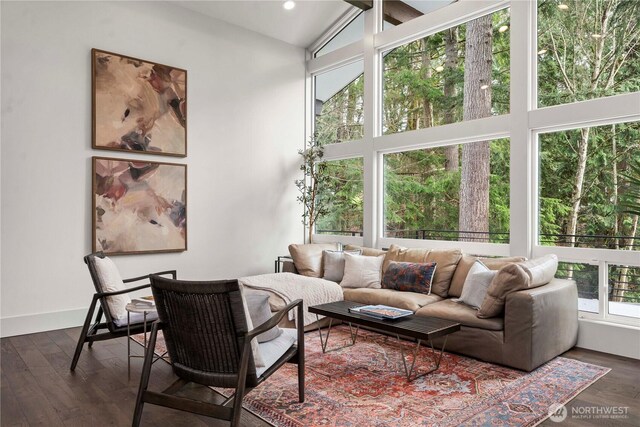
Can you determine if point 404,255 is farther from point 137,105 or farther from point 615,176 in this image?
point 137,105

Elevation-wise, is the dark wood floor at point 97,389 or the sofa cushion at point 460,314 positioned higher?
the sofa cushion at point 460,314

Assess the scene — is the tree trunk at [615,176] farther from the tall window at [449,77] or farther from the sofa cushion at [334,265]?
the sofa cushion at [334,265]

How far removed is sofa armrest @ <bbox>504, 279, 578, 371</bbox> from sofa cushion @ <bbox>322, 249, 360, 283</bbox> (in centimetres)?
219

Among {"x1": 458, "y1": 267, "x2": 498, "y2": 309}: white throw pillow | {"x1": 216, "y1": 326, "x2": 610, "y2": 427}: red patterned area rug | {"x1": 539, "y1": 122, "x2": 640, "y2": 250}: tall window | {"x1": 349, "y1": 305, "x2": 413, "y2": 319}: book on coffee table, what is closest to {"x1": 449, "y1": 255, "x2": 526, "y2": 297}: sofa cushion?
{"x1": 458, "y1": 267, "x2": 498, "y2": 309}: white throw pillow

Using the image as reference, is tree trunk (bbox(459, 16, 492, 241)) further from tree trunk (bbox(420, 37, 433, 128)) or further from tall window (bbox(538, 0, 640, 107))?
tall window (bbox(538, 0, 640, 107))

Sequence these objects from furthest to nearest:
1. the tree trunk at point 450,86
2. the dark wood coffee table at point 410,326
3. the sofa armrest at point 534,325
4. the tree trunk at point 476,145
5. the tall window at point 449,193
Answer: the tree trunk at point 450,86
the tree trunk at point 476,145
the tall window at point 449,193
the sofa armrest at point 534,325
the dark wood coffee table at point 410,326

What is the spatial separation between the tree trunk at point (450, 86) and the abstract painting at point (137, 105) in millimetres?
3230

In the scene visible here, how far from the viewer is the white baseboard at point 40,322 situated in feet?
14.1

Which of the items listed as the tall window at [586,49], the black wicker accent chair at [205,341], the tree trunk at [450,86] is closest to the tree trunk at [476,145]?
the tree trunk at [450,86]

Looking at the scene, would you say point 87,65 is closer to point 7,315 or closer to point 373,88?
point 7,315

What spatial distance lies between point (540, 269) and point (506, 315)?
537 mm

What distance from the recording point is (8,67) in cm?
434

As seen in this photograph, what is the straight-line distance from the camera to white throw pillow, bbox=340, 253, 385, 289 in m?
4.85

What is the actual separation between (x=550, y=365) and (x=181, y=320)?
2858mm
